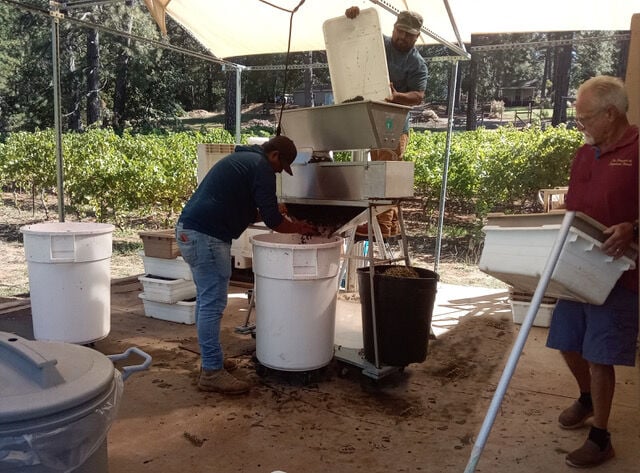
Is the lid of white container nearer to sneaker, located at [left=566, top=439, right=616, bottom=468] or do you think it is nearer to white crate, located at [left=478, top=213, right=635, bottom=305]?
white crate, located at [left=478, top=213, right=635, bottom=305]

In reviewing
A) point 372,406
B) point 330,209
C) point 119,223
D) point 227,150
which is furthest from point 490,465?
point 119,223

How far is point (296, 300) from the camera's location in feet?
10.2

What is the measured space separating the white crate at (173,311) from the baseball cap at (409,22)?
2788mm

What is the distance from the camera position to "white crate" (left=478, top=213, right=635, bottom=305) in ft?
6.25

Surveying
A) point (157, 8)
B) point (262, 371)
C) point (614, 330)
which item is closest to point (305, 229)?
point (262, 371)

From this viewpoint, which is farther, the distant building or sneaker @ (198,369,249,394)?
the distant building

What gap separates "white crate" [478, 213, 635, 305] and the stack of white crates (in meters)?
2.98

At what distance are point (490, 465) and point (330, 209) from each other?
72.7 inches

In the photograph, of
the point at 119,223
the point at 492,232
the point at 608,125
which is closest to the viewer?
the point at 492,232

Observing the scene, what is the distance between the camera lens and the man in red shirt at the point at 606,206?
2.25 metres

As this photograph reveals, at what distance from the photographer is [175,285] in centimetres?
444

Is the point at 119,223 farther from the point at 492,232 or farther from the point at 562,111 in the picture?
the point at 562,111

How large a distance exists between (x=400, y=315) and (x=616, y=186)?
1.43 meters

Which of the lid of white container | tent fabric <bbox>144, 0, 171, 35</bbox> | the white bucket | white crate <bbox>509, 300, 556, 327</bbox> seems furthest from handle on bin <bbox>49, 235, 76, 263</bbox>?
white crate <bbox>509, 300, 556, 327</bbox>
